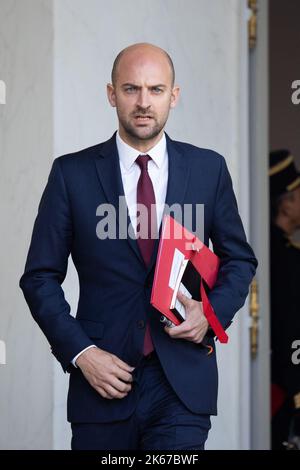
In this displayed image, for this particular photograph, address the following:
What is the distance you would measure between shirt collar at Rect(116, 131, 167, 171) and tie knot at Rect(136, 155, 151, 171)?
0.01 meters

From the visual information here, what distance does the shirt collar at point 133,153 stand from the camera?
3139 mm

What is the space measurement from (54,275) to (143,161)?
0.42 metres

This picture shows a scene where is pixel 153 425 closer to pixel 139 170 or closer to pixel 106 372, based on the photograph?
pixel 106 372

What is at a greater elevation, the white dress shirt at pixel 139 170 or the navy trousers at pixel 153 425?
the white dress shirt at pixel 139 170

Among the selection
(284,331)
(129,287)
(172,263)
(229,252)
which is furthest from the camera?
(284,331)

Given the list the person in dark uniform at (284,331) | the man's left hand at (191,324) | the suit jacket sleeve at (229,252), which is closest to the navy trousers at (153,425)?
the man's left hand at (191,324)

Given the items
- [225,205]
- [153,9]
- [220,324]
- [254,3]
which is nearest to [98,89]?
[153,9]

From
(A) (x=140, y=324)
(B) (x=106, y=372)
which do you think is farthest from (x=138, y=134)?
(B) (x=106, y=372)

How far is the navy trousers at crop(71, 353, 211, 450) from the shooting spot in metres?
2.98

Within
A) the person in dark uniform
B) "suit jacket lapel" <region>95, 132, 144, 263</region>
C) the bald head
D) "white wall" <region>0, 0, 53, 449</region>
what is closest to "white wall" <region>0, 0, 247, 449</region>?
"white wall" <region>0, 0, 53, 449</region>

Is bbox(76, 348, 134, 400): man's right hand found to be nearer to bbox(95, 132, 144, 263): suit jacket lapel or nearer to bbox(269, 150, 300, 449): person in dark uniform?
bbox(95, 132, 144, 263): suit jacket lapel

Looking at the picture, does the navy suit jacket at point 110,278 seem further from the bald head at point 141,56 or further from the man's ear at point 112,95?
the bald head at point 141,56

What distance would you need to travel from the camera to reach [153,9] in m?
4.55

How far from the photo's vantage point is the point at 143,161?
3111 millimetres
